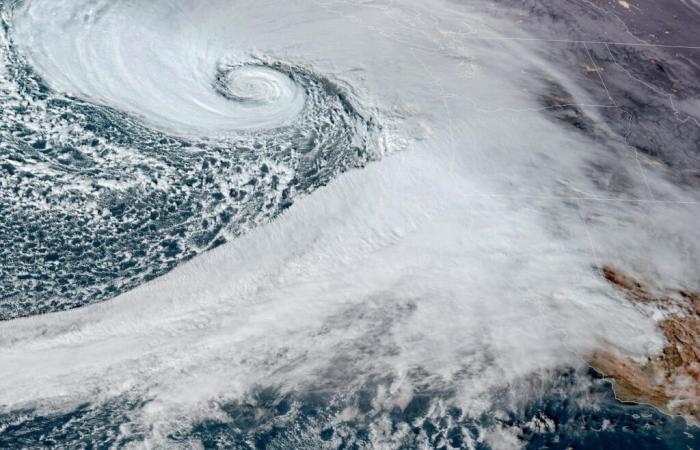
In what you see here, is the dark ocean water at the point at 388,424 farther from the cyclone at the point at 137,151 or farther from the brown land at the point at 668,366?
the cyclone at the point at 137,151

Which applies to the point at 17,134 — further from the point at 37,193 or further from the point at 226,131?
the point at 226,131

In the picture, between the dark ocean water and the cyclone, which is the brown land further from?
the cyclone

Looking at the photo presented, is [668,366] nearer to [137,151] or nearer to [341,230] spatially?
[341,230]

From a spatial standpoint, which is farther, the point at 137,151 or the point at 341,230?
the point at 137,151

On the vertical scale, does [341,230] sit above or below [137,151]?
below

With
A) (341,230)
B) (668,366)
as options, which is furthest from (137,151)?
(668,366)

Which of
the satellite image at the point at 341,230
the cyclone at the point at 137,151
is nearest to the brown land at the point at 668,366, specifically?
the satellite image at the point at 341,230

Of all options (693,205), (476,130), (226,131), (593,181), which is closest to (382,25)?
(476,130)
